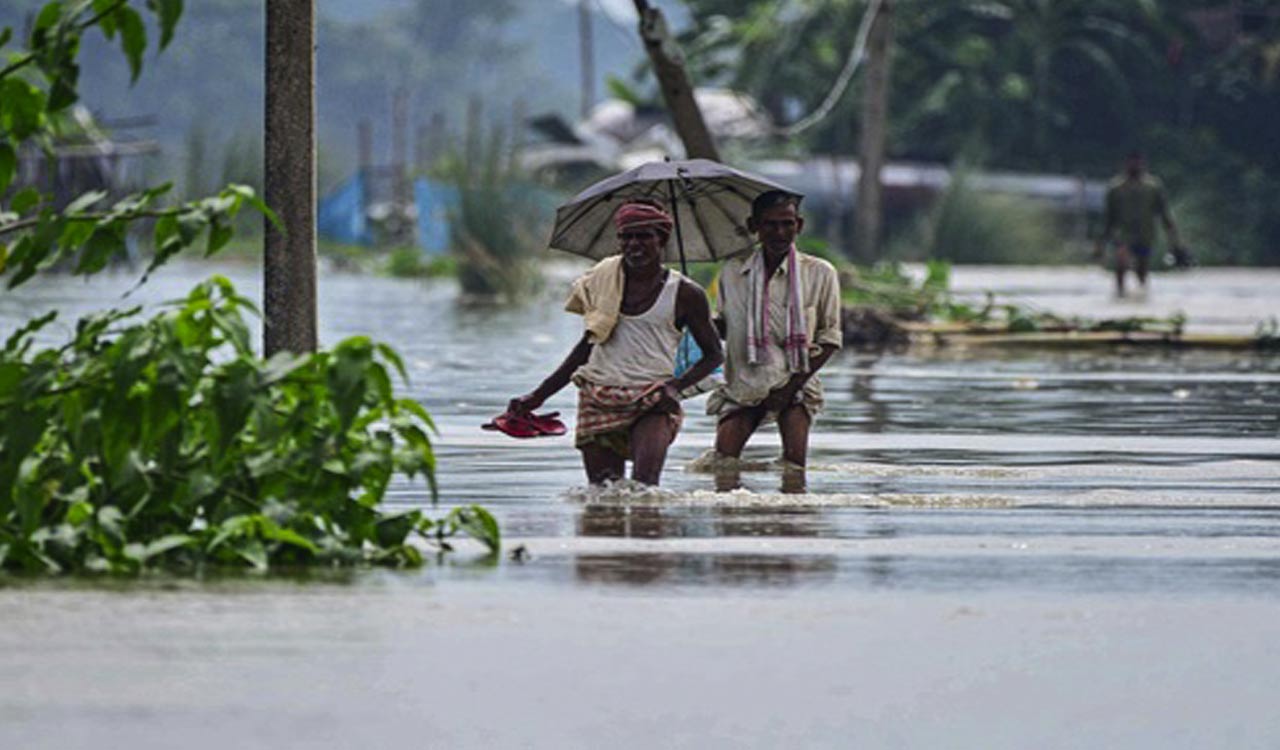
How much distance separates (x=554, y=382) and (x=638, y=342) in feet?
1.33

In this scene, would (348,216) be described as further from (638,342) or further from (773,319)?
(638,342)

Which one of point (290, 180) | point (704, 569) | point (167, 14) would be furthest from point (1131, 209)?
point (167, 14)

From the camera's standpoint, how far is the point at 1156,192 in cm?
3747

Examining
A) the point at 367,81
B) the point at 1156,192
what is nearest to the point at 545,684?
the point at 1156,192

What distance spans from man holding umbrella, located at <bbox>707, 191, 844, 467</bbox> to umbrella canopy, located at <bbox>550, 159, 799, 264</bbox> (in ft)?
1.17

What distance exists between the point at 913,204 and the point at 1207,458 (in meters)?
51.6

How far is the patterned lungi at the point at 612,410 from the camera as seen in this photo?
1262 cm

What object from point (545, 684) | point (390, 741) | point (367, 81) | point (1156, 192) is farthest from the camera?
point (367, 81)

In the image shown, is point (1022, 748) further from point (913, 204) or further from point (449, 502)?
point (913, 204)

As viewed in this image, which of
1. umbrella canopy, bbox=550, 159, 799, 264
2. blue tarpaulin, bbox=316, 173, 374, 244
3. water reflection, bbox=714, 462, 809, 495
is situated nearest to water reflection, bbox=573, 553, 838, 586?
water reflection, bbox=714, 462, 809, 495

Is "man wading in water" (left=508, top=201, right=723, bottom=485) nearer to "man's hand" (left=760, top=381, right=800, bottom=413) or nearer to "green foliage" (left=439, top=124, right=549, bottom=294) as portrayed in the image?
"man's hand" (left=760, top=381, right=800, bottom=413)

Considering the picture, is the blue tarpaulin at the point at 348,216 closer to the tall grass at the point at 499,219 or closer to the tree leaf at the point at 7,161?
the tall grass at the point at 499,219

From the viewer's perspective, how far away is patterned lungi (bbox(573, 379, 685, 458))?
12.6 metres

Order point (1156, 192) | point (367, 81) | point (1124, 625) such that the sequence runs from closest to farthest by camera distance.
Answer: point (1124, 625) < point (1156, 192) < point (367, 81)
